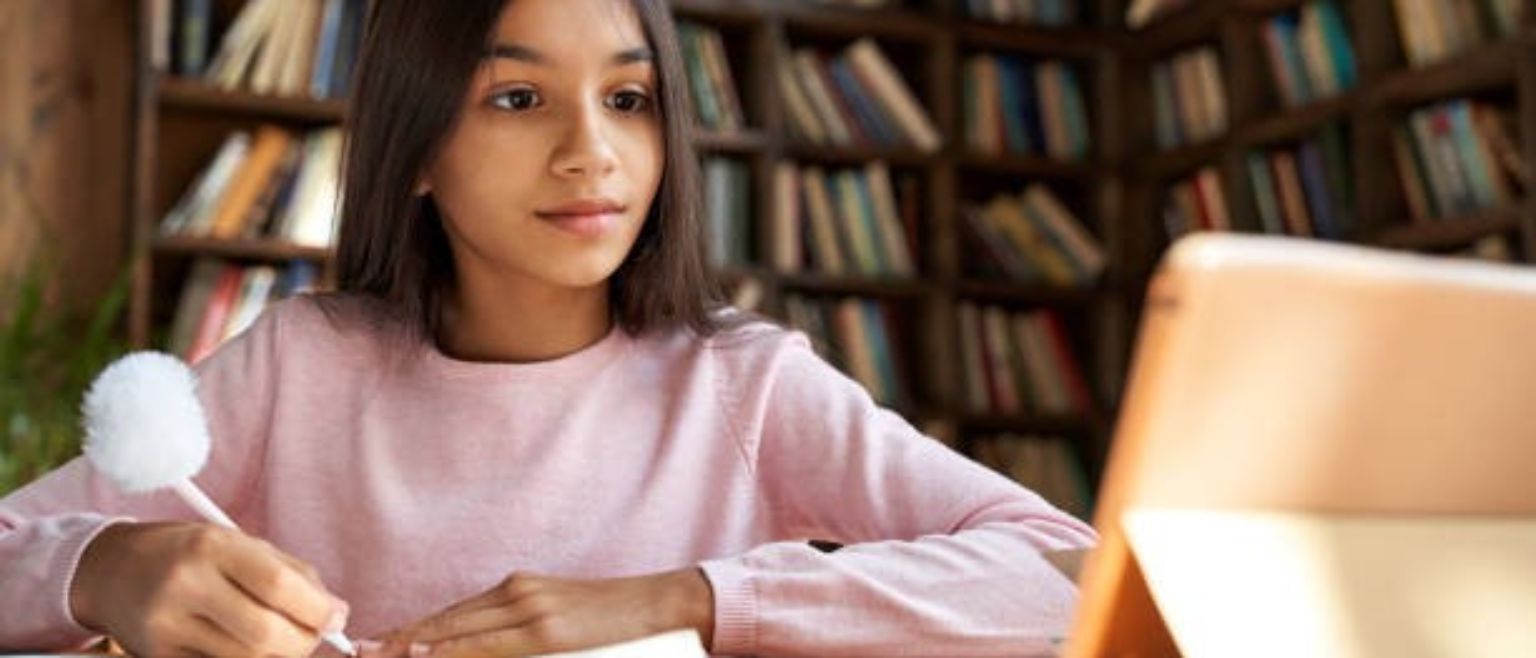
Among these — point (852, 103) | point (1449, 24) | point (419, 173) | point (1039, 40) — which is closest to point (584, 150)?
point (419, 173)

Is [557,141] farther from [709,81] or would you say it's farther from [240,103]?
[709,81]

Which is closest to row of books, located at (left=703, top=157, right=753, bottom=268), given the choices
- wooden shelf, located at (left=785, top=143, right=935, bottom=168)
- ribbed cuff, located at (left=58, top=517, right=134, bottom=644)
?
wooden shelf, located at (left=785, top=143, right=935, bottom=168)

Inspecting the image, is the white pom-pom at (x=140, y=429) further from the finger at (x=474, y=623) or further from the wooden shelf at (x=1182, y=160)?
the wooden shelf at (x=1182, y=160)

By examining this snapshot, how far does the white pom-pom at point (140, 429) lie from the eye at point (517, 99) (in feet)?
1.48

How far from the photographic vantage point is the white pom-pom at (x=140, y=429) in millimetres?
706

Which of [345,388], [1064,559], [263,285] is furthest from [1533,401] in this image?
[263,285]

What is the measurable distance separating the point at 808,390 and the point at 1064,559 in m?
0.38

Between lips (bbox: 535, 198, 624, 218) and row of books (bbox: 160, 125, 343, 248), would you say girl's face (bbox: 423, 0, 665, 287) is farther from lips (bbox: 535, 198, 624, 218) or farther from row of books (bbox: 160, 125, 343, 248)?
row of books (bbox: 160, 125, 343, 248)

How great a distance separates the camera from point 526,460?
123 cm

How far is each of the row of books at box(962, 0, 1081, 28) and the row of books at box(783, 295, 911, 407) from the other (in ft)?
2.53

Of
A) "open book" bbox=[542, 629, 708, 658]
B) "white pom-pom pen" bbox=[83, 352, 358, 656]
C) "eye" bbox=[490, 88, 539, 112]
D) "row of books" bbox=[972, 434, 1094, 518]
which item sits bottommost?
"row of books" bbox=[972, 434, 1094, 518]

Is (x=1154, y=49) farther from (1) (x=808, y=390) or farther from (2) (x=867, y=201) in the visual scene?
(1) (x=808, y=390)

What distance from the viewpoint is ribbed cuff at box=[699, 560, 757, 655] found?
0.84m

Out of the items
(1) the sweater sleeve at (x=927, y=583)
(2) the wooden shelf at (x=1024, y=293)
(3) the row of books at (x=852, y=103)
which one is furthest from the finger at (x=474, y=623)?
(2) the wooden shelf at (x=1024, y=293)
